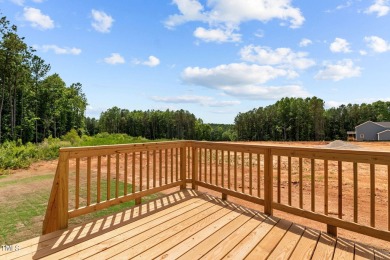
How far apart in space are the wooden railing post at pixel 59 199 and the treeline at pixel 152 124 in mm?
52875

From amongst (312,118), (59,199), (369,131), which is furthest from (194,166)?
(312,118)

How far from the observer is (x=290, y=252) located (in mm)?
2111

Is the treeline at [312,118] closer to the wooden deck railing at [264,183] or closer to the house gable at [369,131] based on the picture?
the house gable at [369,131]

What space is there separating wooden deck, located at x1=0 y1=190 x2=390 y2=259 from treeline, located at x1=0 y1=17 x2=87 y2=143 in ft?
77.1

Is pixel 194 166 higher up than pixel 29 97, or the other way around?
pixel 29 97

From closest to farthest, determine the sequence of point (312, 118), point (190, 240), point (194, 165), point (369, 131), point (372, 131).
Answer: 1. point (190, 240)
2. point (194, 165)
3. point (372, 131)
4. point (369, 131)
5. point (312, 118)

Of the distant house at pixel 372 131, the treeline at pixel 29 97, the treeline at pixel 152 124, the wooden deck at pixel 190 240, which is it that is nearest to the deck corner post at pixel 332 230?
the wooden deck at pixel 190 240

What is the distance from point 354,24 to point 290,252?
8.11 meters

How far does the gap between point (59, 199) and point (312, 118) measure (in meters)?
45.2

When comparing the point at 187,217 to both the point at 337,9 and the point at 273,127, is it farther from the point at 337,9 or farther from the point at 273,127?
the point at 273,127

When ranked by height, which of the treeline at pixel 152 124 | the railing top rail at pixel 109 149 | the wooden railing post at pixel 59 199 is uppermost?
the treeline at pixel 152 124

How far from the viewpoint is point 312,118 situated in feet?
135

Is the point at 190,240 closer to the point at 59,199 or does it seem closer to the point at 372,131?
the point at 59,199

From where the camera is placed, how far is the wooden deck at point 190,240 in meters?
2.08
